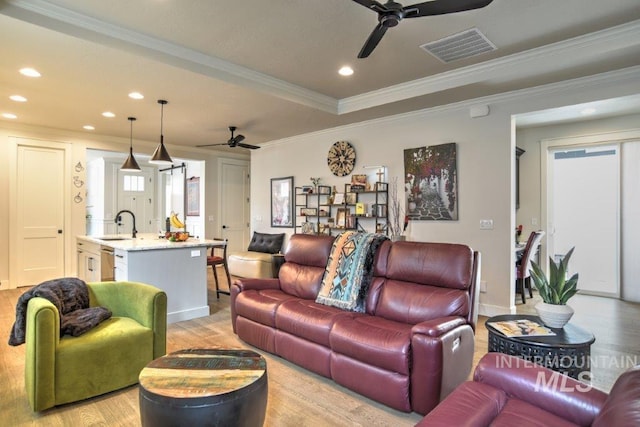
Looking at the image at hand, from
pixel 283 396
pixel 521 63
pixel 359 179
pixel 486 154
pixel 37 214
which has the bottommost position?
pixel 283 396

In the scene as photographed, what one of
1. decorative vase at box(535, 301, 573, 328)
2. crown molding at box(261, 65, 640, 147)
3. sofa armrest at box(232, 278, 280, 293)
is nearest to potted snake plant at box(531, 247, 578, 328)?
decorative vase at box(535, 301, 573, 328)

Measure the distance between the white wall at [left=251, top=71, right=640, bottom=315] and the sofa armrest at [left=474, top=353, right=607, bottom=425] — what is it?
276 cm

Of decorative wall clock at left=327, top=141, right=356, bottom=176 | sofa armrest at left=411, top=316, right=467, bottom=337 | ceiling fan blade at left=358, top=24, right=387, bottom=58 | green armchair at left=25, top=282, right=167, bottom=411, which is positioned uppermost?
ceiling fan blade at left=358, top=24, right=387, bottom=58

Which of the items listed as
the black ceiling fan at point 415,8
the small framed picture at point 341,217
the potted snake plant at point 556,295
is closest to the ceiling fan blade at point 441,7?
the black ceiling fan at point 415,8

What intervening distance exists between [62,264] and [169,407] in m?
5.80

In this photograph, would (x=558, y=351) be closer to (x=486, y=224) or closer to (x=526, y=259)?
(x=486, y=224)

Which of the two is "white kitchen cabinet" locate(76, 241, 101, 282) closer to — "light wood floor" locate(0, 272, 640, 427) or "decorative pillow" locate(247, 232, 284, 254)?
"light wood floor" locate(0, 272, 640, 427)

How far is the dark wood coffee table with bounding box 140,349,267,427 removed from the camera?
1.53 metres

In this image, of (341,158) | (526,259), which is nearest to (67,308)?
(341,158)

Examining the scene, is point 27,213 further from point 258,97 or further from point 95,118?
point 258,97

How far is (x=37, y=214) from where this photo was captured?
19.0 ft

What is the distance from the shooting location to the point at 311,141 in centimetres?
634

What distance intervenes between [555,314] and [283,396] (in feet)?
5.83

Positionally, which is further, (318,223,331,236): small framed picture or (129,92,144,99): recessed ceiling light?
(318,223,331,236): small framed picture
